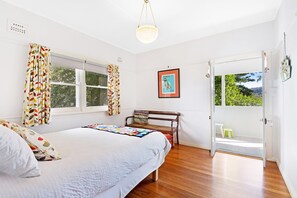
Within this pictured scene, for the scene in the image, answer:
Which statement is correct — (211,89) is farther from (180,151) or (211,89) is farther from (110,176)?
(110,176)

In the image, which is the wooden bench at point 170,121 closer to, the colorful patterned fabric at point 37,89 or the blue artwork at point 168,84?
the blue artwork at point 168,84

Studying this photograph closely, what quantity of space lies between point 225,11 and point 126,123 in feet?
11.0

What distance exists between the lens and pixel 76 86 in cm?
307

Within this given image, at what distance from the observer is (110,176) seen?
4.11 ft

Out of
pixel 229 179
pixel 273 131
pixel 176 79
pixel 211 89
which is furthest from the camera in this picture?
pixel 176 79

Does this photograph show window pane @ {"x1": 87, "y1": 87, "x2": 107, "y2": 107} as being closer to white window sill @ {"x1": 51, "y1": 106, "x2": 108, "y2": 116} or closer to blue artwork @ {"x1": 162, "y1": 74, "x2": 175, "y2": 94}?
white window sill @ {"x1": 51, "y1": 106, "x2": 108, "y2": 116}

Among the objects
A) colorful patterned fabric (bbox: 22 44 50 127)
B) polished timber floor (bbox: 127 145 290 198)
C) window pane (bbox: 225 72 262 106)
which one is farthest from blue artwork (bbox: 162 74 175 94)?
colorful patterned fabric (bbox: 22 44 50 127)

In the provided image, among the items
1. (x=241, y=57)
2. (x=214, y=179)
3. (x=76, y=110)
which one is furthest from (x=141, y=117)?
(x=241, y=57)

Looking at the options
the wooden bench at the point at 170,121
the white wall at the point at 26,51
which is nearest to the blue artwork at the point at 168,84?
the wooden bench at the point at 170,121

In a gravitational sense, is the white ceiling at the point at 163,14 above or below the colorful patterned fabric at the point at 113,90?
above

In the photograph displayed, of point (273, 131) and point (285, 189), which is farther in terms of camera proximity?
point (273, 131)

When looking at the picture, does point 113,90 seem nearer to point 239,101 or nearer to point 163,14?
point 163,14

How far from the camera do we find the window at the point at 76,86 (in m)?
2.73

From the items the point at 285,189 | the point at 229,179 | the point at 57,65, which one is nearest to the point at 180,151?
the point at 229,179
